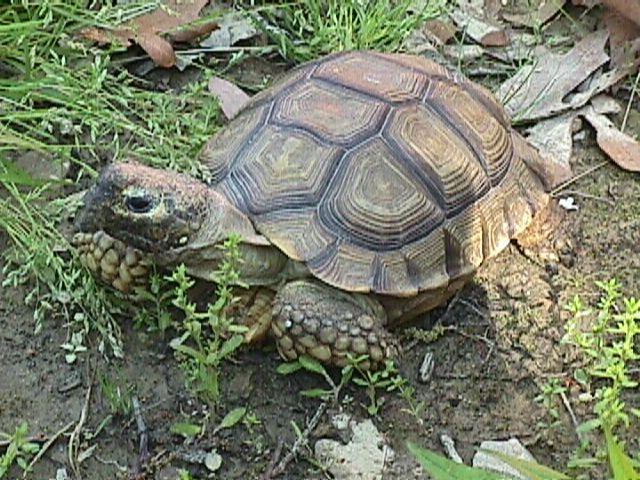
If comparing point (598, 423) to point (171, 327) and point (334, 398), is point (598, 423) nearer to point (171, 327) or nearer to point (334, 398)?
point (334, 398)

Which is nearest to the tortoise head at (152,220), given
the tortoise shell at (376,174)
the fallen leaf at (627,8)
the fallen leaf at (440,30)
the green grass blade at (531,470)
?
the tortoise shell at (376,174)

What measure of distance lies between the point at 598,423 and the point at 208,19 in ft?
6.56

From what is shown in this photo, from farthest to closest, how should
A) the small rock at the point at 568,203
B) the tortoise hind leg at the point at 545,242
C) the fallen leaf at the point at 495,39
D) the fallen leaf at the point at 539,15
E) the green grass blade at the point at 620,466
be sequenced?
the fallen leaf at the point at 539,15
the fallen leaf at the point at 495,39
the small rock at the point at 568,203
the tortoise hind leg at the point at 545,242
the green grass blade at the point at 620,466

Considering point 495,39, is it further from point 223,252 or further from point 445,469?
point 445,469

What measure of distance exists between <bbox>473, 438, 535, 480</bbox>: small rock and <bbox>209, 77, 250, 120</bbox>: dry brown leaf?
1.46m

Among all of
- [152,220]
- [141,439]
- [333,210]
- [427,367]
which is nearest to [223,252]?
[152,220]

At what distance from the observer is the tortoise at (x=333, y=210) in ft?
9.93

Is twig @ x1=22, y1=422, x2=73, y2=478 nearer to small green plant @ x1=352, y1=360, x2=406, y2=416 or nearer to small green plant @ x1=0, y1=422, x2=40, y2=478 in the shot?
small green plant @ x1=0, y1=422, x2=40, y2=478

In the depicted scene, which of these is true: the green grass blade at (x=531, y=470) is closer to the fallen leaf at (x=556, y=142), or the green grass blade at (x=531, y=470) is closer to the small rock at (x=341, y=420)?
the small rock at (x=341, y=420)

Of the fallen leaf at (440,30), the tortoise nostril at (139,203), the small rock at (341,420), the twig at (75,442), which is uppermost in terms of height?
the tortoise nostril at (139,203)

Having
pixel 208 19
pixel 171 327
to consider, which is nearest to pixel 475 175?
pixel 171 327

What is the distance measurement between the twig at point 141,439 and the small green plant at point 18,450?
0.81ft

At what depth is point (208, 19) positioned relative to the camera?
4.02 metres

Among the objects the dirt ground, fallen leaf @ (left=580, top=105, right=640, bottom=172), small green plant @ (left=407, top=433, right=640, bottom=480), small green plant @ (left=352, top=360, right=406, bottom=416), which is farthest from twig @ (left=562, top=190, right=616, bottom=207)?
small green plant @ (left=407, top=433, right=640, bottom=480)
